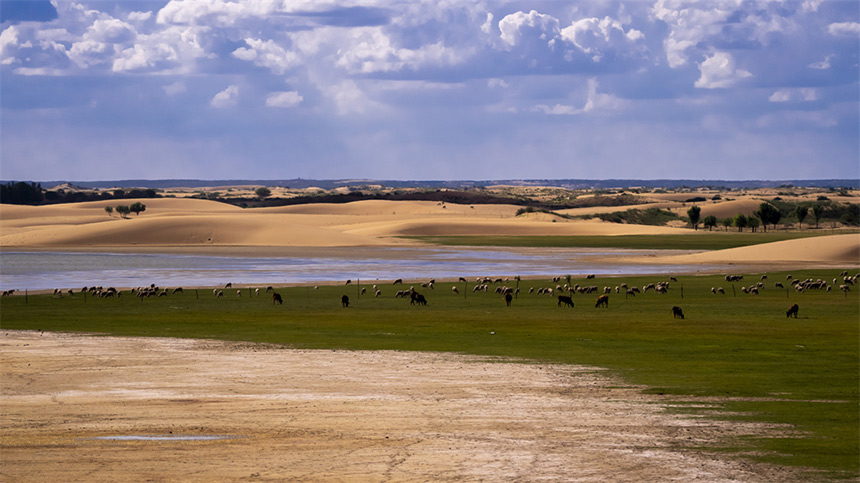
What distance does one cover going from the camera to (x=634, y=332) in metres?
33.2

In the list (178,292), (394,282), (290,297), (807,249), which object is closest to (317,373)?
(290,297)

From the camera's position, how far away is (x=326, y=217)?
16750 cm

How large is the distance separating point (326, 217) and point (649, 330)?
13606 centimetres

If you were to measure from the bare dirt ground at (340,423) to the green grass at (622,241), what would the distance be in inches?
3088

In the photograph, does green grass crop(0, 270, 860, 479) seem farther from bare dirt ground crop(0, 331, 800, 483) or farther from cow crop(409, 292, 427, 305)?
bare dirt ground crop(0, 331, 800, 483)

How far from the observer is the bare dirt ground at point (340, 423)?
1484 centimetres

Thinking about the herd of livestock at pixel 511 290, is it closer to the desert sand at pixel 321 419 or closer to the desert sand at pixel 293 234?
the desert sand at pixel 321 419

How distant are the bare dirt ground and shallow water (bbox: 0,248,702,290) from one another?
34.8m

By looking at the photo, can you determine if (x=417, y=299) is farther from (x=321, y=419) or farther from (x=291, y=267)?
(x=291, y=267)

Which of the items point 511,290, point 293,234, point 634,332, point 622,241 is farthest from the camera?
point 293,234

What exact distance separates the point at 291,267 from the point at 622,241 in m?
47.2

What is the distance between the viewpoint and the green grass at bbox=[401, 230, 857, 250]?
335ft

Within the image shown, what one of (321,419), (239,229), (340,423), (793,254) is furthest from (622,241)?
(340,423)

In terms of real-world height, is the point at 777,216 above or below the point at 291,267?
above
